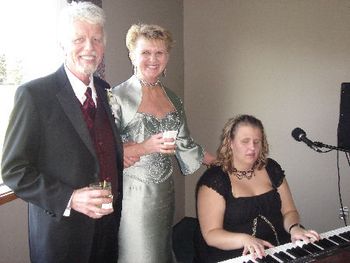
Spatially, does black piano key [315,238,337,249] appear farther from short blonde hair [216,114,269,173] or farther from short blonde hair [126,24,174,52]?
short blonde hair [126,24,174,52]

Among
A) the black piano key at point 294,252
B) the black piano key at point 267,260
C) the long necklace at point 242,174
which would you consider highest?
the long necklace at point 242,174

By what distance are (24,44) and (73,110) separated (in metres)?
0.95

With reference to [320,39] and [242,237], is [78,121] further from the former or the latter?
[320,39]

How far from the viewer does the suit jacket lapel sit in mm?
1292

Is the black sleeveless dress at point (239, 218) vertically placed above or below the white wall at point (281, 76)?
below

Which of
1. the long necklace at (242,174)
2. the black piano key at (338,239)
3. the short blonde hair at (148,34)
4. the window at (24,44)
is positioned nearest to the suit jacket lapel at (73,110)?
the short blonde hair at (148,34)

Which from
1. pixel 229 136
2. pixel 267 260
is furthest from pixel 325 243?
pixel 229 136

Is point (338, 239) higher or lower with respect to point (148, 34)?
lower

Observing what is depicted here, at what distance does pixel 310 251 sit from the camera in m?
1.62

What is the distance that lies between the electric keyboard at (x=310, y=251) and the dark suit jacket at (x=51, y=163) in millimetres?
674

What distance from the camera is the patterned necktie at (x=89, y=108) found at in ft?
4.50

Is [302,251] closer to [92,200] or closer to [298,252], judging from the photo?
[298,252]

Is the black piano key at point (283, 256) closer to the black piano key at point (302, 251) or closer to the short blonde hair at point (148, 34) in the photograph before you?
the black piano key at point (302, 251)

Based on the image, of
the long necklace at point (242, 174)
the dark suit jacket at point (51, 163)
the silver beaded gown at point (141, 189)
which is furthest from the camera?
the long necklace at point (242, 174)
